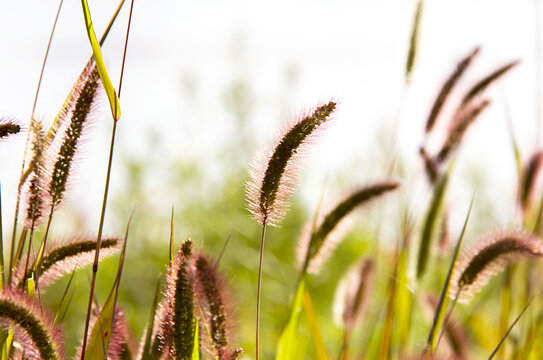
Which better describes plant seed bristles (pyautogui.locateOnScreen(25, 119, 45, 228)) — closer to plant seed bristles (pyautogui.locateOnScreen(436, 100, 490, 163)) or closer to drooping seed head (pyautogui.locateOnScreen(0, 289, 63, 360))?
drooping seed head (pyautogui.locateOnScreen(0, 289, 63, 360))

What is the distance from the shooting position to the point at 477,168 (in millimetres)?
5590

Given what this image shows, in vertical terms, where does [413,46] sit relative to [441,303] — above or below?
above

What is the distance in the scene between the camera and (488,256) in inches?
46.7

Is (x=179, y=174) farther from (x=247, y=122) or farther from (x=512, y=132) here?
(x=512, y=132)

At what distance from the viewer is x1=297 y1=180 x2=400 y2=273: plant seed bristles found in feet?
4.24

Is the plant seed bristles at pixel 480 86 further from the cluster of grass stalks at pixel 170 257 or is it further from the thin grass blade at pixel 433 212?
the cluster of grass stalks at pixel 170 257

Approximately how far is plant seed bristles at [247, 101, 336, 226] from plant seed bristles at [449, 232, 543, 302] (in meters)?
0.44

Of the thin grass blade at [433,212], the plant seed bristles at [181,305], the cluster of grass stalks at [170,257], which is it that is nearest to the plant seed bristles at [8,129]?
the cluster of grass stalks at [170,257]

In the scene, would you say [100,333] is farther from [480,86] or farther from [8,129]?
[480,86]

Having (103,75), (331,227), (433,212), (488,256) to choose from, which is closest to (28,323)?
(103,75)

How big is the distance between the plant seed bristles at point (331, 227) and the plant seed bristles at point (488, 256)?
24cm

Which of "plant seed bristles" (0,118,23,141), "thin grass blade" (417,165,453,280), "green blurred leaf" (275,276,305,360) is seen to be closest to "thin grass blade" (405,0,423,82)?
"thin grass blade" (417,165,453,280)

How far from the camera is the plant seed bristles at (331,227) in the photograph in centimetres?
129

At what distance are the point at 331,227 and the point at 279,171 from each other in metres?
0.41
